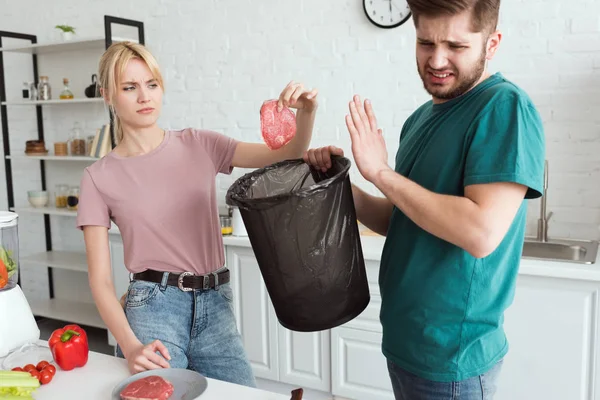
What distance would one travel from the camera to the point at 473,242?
118 cm

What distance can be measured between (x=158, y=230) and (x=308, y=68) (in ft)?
6.48

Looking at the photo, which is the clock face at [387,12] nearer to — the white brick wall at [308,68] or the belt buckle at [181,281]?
the white brick wall at [308,68]

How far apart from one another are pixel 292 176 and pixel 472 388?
0.73 m

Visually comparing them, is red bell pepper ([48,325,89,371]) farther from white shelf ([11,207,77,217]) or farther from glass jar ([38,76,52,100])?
glass jar ([38,76,52,100])

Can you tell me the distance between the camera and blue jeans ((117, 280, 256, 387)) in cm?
170

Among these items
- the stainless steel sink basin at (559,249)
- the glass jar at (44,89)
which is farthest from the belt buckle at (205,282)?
the glass jar at (44,89)

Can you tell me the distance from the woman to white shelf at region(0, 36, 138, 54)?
2.26 meters

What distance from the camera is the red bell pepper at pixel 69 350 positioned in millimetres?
1571

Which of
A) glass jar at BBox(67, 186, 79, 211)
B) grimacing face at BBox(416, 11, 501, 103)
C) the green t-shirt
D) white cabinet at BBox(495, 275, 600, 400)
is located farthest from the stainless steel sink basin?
glass jar at BBox(67, 186, 79, 211)

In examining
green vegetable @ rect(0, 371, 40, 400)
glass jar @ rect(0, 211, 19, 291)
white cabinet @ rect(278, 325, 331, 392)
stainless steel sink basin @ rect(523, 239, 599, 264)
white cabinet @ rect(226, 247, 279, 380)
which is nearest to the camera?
green vegetable @ rect(0, 371, 40, 400)

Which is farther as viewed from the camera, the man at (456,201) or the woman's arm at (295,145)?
the woman's arm at (295,145)

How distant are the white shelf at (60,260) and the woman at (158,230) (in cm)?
253

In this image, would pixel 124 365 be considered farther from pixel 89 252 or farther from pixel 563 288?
pixel 563 288

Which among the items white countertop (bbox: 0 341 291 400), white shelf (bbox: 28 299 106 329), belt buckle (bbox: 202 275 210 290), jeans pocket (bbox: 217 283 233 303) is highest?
belt buckle (bbox: 202 275 210 290)
